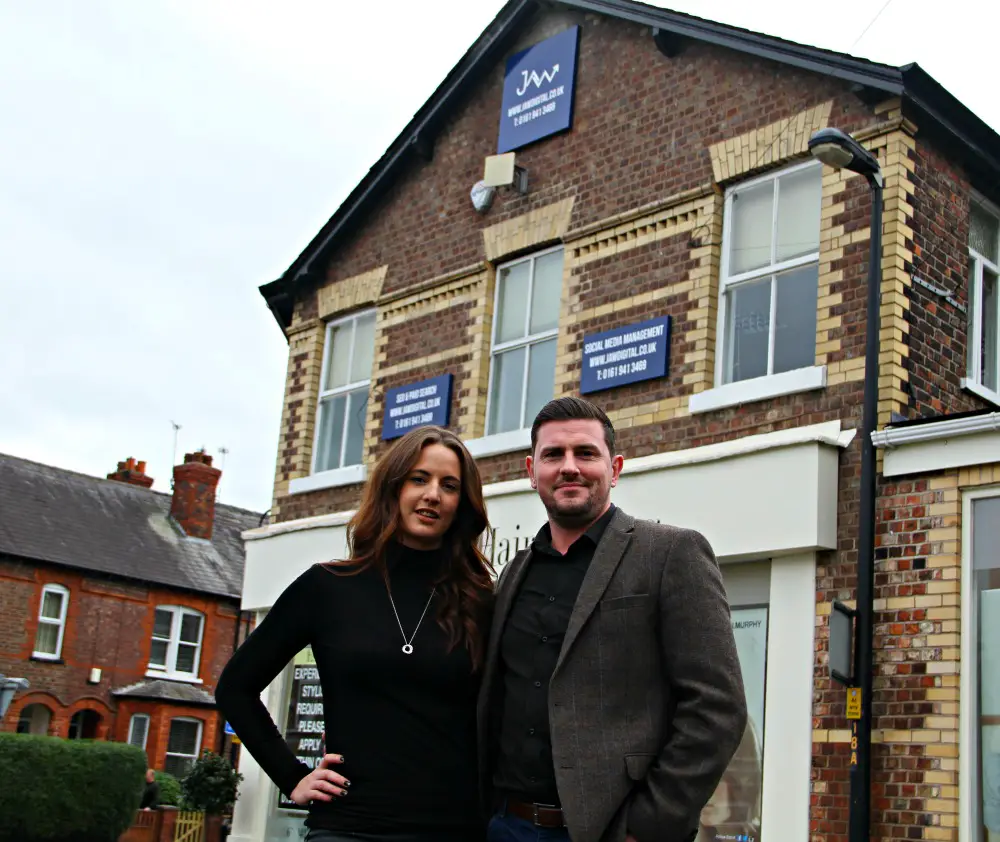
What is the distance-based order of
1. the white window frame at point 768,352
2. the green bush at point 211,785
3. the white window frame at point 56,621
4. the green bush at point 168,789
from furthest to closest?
the white window frame at point 56,621
the green bush at point 168,789
the green bush at point 211,785
the white window frame at point 768,352

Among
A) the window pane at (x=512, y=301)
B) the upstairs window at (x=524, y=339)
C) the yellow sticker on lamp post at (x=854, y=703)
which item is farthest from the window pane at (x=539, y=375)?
the yellow sticker on lamp post at (x=854, y=703)

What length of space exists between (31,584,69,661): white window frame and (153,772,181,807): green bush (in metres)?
3.90

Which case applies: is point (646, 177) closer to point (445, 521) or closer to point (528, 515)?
point (528, 515)

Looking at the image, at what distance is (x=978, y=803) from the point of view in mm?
8391

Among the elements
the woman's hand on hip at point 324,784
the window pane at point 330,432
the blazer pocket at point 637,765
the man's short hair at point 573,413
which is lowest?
the woman's hand on hip at point 324,784

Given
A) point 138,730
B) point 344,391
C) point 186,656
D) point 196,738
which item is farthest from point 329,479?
point 186,656

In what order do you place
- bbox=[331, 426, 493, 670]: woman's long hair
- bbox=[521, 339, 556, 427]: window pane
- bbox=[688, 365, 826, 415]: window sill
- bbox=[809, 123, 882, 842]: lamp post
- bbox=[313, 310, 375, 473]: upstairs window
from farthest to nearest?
bbox=[313, 310, 375, 473]: upstairs window
bbox=[521, 339, 556, 427]: window pane
bbox=[688, 365, 826, 415]: window sill
bbox=[809, 123, 882, 842]: lamp post
bbox=[331, 426, 493, 670]: woman's long hair

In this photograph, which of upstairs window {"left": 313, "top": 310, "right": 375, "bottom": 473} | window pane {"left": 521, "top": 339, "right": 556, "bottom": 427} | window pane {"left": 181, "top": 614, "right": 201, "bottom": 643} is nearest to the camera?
window pane {"left": 521, "top": 339, "right": 556, "bottom": 427}

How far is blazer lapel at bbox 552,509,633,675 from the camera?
3.42 m

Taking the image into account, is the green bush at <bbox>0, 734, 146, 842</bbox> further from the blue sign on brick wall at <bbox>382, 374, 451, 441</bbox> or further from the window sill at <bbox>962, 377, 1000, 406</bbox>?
the window sill at <bbox>962, 377, 1000, 406</bbox>

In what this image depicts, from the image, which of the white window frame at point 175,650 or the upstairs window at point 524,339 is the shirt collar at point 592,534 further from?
the white window frame at point 175,650

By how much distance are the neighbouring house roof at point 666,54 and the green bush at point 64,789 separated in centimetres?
752

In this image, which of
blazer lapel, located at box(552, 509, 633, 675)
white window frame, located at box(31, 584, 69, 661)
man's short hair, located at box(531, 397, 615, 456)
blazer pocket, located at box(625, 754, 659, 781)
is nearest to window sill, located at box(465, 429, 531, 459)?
man's short hair, located at box(531, 397, 615, 456)

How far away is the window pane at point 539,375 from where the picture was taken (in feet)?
40.9
